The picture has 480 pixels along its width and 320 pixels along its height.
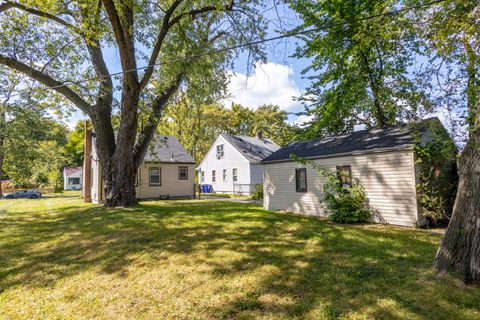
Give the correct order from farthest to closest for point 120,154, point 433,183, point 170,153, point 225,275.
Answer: point 170,153
point 120,154
point 433,183
point 225,275

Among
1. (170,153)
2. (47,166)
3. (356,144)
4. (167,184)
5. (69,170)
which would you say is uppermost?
(170,153)

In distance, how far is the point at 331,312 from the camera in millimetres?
3107

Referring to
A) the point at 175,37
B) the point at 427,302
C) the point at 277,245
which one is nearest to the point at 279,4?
the point at 175,37

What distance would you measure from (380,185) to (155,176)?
1446 centimetres

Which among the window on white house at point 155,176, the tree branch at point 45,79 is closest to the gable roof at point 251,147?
the window on white house at point 155,176

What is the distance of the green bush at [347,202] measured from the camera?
9102 millimetres

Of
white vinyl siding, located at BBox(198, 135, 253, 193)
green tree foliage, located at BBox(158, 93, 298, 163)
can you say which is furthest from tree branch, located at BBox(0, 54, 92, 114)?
green tree foliage, located at BBox(158, 93, 298, 163)

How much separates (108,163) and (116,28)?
543 centimetres

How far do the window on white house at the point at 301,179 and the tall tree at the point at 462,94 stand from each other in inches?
262

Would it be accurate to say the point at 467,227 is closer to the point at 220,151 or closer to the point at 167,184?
the point at 167,184

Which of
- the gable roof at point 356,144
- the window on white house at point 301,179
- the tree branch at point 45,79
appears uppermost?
the tree branch at point 45,79

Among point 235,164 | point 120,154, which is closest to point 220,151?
point 235,164

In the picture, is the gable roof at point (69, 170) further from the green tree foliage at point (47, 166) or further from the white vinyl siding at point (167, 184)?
the white vinyl siding at point (167, 184)

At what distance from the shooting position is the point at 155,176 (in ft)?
61.0
